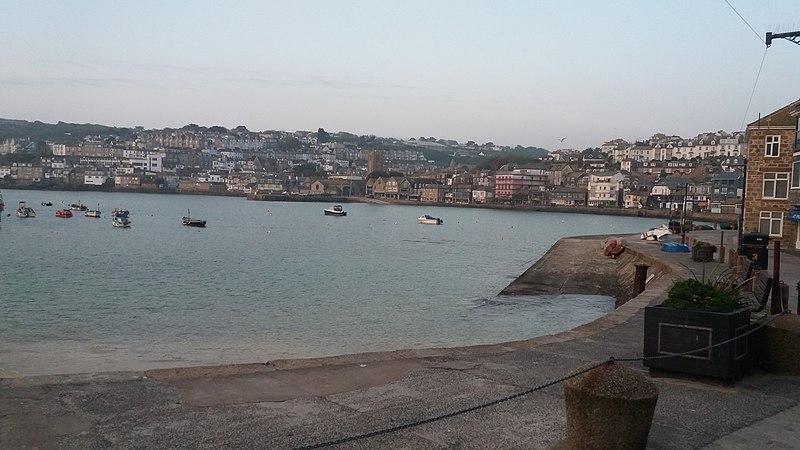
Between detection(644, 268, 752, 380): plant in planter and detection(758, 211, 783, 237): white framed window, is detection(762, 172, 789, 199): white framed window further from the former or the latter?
detection(644, 268, 752, 380): plant in planter

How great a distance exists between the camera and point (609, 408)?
5.57m

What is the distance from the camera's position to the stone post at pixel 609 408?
18.3 feet

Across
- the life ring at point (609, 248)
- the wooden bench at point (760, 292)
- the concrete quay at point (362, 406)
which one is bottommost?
the life ring at point (609, 248)

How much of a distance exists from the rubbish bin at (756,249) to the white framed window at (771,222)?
52.1 feet

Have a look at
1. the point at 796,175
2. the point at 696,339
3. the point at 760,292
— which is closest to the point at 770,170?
the point at 796,175

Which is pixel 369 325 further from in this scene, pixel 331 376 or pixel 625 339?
pixel 331 376

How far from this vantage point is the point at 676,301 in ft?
28.4

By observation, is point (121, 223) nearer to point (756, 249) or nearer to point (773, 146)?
point (773, 146)

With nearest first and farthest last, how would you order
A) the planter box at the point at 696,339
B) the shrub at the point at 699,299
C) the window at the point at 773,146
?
the planter box at the point at 696,339
the shrub at the point at 699,299
the window at the point at 773,146

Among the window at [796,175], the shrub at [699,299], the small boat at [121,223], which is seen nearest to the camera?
the shrub at [699,299]

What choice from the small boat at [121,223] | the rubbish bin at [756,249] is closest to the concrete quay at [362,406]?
the rubbish bin at [756,249]

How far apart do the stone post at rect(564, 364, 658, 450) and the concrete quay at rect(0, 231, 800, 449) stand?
2.32 feet

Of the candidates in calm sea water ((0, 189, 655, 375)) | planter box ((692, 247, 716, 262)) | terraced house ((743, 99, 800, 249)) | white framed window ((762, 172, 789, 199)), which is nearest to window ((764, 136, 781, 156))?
terraced house ((743, 99, 800, 249))

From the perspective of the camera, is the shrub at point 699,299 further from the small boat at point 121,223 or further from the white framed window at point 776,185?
the small boat at point 121,223
